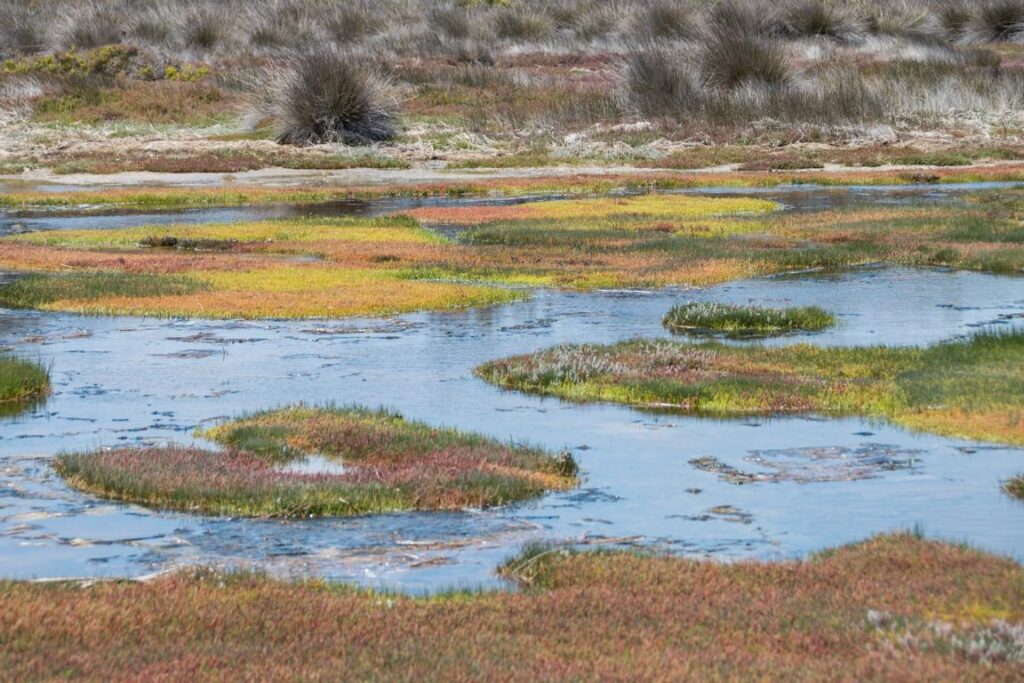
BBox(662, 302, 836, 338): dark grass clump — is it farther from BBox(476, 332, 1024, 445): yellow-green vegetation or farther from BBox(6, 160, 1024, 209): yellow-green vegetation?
BBox(6, 160, 1024, 209): yellow-green vegetation

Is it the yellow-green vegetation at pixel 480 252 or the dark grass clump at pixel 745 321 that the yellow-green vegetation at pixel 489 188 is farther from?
the dark grass clump at pixel 745 321

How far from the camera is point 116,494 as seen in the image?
13.5 m

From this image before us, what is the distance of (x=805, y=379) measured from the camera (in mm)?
18484

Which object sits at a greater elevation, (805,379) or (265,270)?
(805,379)

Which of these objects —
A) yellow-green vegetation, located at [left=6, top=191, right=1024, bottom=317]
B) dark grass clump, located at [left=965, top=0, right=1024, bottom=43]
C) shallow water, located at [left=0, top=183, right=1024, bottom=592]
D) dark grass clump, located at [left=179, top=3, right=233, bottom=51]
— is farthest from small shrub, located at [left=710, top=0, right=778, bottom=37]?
shallow water, located at [left=0, top=183, right=1024, bottom=592]

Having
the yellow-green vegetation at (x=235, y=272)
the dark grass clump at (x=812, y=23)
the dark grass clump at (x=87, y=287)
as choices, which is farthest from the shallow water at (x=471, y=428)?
the dark grass clump at (x=812, y=23)

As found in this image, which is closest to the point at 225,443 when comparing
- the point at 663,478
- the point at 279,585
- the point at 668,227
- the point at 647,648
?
the point at 663,478

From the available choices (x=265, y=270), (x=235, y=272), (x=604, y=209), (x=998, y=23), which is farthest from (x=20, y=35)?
(x=235, y=272)

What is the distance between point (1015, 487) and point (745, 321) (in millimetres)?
9901

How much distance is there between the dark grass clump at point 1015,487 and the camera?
43.5 ft

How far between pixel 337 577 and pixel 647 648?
3.02m

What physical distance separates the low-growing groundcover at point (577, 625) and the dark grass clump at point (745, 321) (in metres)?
12.4

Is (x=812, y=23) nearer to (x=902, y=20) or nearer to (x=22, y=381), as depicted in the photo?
(x=902, y=20)

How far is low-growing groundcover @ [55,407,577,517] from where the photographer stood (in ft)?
42.9
